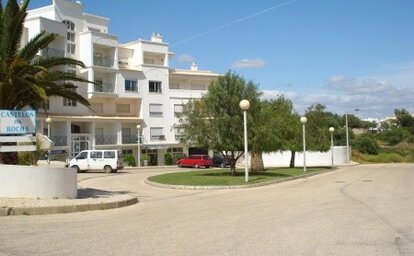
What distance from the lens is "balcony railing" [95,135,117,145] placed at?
60.2 meters

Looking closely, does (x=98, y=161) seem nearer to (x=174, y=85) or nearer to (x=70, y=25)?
(x=70, y=25)

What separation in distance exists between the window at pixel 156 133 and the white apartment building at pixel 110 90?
13 cm

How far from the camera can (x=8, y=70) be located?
1546 cm

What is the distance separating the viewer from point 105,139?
6100 cm

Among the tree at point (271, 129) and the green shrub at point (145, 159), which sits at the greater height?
the tree at point (271, 129)

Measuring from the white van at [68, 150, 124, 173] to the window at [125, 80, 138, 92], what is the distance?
81.1ft

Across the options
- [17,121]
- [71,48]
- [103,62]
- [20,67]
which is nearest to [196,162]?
[103,62]

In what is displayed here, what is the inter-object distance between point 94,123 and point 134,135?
259 inches

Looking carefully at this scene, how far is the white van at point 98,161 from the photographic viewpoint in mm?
40625

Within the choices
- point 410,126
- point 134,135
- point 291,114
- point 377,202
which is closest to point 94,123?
point 134,135

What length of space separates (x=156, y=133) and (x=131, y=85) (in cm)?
701

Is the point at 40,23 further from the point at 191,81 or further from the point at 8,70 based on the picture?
the point at 8,70

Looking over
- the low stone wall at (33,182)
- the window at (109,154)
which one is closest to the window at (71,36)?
the window at (109,154)

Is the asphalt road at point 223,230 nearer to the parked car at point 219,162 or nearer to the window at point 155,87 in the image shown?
the parked car at point 219,162
